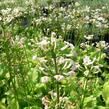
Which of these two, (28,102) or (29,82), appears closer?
(28,102)

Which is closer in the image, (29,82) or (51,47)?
(51,47)

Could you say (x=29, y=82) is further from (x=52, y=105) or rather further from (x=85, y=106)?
(x=52, y=105)

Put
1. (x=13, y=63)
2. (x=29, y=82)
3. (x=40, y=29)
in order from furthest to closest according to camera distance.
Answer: (x=40, y=29) < (x=29, y=82) < (x=13, y=63)

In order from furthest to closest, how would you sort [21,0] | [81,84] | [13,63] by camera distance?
[21,0] → [13,63] → [81,84]

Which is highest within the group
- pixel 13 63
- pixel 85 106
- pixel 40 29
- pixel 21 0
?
pixel 21 0

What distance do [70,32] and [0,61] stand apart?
330 cm

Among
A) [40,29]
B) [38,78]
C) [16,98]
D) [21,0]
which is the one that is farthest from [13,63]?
[21,0]

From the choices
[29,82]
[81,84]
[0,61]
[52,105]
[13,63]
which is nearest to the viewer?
[52,105]

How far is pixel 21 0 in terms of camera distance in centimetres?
1130

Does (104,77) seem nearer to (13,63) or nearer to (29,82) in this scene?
(29,82)

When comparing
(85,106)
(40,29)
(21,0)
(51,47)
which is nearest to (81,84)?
(85,106)

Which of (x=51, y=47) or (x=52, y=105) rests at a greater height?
(x=51, y=47)

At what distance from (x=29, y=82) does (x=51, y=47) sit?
211 cm

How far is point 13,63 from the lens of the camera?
3.83 metres
